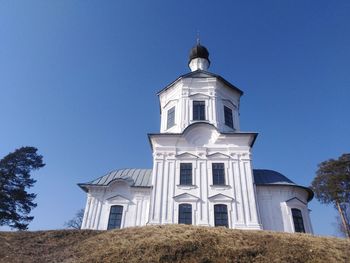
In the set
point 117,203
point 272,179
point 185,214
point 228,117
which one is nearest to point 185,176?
point 185,214

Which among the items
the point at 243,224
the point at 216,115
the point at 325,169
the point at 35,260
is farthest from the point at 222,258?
the point at 325,169

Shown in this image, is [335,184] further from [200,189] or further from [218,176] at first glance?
[200,189]

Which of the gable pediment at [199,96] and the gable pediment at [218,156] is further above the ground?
the gable pediment at [199,96]

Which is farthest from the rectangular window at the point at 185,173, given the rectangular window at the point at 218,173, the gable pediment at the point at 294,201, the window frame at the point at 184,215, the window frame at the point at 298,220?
the window frame at the point at 298,220

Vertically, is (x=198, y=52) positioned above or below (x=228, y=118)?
above

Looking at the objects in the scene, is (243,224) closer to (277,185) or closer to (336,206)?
(277,185)

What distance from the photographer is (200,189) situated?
19.3 m

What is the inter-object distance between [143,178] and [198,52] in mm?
15286

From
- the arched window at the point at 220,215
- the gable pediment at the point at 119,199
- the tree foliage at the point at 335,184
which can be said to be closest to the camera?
the arched window at the point at 220,215

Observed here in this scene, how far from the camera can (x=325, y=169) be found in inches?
1203

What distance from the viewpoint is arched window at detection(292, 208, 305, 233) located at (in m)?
19.1

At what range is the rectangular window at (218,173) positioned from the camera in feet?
64.8

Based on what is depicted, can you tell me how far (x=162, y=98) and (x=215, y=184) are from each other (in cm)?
1050

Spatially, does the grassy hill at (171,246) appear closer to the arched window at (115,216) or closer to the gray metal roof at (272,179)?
the arched window at (115,216)
